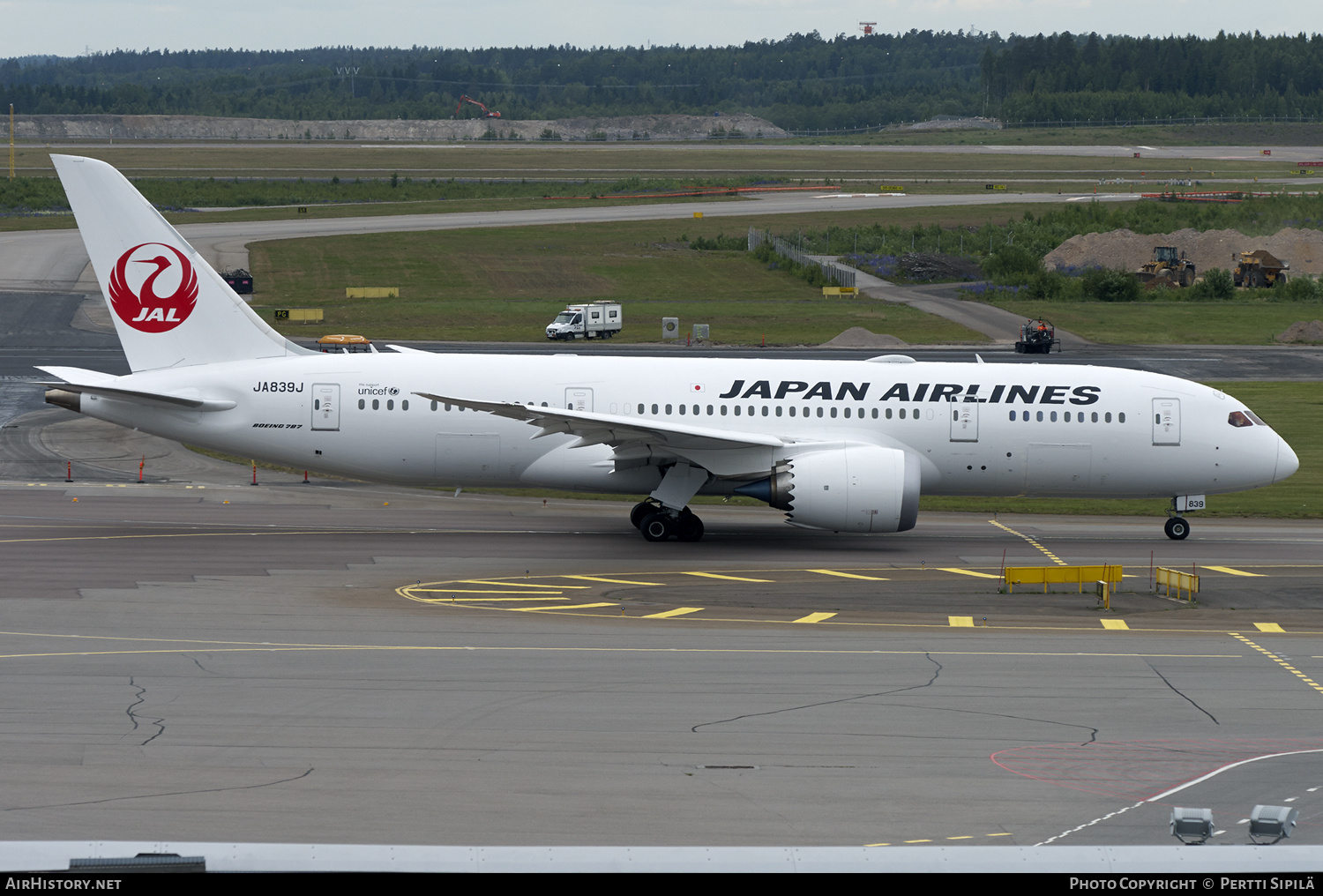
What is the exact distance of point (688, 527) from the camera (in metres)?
35.1

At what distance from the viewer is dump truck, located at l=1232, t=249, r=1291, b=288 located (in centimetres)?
9812

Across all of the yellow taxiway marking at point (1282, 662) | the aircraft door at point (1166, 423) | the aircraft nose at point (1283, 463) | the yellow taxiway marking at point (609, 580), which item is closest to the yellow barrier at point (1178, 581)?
the yellow taxiway marking at point (1282, 662)

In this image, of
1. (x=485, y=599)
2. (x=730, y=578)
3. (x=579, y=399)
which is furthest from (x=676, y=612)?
(x=579, y=399)

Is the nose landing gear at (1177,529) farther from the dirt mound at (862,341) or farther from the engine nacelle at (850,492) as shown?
the dirt mound at (862,341)

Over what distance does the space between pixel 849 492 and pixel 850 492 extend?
2 centimetres

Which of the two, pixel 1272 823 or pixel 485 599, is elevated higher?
pixel 1272 823

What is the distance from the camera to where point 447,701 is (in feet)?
68.7

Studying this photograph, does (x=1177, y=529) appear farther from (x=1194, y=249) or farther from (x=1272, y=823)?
(x=1194, y=249)

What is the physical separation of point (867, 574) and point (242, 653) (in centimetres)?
1485

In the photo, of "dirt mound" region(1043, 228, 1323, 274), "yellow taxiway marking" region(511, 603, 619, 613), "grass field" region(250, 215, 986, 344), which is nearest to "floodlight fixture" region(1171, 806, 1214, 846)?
"yellow taxiway marking" region(511, 603, 619, 613)

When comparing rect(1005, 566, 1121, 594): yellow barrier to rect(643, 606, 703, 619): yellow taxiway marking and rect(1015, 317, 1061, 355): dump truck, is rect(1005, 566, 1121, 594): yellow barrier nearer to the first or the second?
rect(643, 606, 703, 619): yellow taxiway marking
